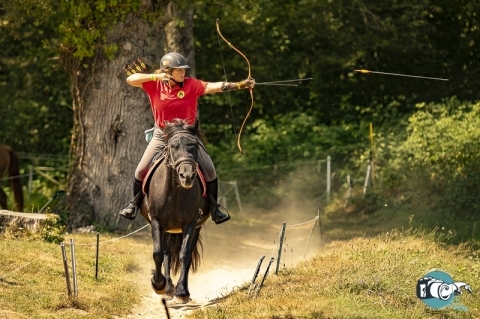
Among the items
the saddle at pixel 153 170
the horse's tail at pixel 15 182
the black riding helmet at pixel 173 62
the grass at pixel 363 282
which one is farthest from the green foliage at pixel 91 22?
the saddle at pixel 153 170

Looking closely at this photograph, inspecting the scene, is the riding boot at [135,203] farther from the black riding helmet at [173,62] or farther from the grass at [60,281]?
the black riding helmet at [173,62]

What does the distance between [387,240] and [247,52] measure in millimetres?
15047

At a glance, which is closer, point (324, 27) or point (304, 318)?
point (304, 318)

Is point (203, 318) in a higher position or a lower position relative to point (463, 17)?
lower

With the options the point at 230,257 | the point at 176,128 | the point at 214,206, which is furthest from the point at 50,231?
the point at 176,128

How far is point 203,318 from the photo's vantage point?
11992 millimetres

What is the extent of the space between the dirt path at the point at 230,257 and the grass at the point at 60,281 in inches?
10.6

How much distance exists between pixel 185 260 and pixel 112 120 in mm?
7923

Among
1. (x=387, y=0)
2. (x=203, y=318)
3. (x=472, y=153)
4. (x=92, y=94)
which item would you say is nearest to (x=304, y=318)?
(x=203, y=318)

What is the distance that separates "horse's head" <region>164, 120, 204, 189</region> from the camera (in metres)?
11.2

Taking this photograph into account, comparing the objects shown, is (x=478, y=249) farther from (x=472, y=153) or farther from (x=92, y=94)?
(x=92, y=94)

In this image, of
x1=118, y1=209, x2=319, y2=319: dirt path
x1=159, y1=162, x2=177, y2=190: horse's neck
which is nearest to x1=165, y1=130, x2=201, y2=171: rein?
x1=159, y1=162, x2=177, y2=190: horse's neck

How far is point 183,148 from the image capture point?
11.5 m

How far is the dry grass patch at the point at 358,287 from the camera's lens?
11719mm
